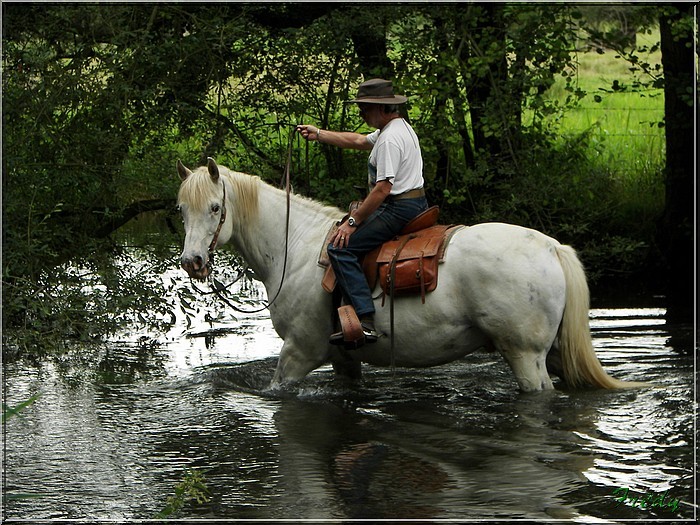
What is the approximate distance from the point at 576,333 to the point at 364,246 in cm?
163

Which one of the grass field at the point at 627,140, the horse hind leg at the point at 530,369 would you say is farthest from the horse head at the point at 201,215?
the grass field at the point at 627,140

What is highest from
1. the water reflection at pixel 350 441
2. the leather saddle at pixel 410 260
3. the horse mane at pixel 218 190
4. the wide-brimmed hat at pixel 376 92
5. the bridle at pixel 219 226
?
the wide-brimmed hat at pixel 376 92

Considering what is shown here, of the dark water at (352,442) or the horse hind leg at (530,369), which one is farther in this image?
the horse hind leg at (530,369)

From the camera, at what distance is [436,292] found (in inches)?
263

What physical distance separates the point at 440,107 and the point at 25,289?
4.85 m

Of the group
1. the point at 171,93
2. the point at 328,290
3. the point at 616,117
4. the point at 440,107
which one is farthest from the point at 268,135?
the point at 616,117

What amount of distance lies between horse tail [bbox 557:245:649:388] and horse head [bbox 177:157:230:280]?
249cm

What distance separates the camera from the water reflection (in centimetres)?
510

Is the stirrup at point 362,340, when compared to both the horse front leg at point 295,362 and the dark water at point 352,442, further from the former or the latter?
the dark water at point 352,442

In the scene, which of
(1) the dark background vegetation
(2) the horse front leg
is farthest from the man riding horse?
(1) the dark background vegetation

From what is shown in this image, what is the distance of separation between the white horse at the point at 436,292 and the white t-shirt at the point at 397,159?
55 centimetres

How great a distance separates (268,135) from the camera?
11383mm

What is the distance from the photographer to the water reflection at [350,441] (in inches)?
201

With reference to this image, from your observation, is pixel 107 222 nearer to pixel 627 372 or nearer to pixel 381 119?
pixel 381 119
